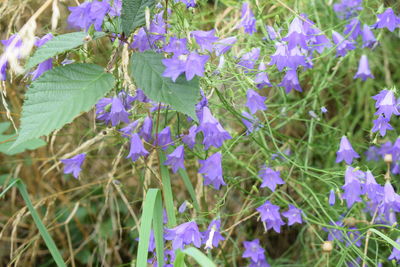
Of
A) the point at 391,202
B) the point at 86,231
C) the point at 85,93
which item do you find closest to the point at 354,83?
the point at 391,202

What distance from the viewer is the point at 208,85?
136 cm

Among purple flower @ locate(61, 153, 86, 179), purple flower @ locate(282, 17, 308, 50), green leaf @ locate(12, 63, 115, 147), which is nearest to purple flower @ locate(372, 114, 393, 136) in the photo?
purple flower @ locate(282, 17, 308, 50)

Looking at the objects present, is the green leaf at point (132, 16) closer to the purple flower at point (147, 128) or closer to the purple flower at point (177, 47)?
the purple flower at point (177, 47)

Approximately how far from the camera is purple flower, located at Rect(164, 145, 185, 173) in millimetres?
1467

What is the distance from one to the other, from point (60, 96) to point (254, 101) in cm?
64

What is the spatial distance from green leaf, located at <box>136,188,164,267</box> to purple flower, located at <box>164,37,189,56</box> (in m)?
0.36

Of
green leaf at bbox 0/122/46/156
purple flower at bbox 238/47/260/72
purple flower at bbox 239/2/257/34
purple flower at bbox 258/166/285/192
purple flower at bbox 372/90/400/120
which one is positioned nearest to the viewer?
purple flower at bbox 372/90/400/120

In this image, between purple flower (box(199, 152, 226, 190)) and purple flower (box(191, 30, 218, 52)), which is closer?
purple flower (box(191, 30, 218, 52))

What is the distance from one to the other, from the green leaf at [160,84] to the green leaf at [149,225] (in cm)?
26

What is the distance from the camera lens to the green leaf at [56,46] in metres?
1.22

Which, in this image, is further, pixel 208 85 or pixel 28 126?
pixel 208 85

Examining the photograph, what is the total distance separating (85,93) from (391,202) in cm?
94

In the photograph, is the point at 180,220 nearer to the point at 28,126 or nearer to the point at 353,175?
the point at 353,175

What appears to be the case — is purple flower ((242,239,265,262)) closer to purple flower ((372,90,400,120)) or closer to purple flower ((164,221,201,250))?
purple flower ((164,221,201,250))
